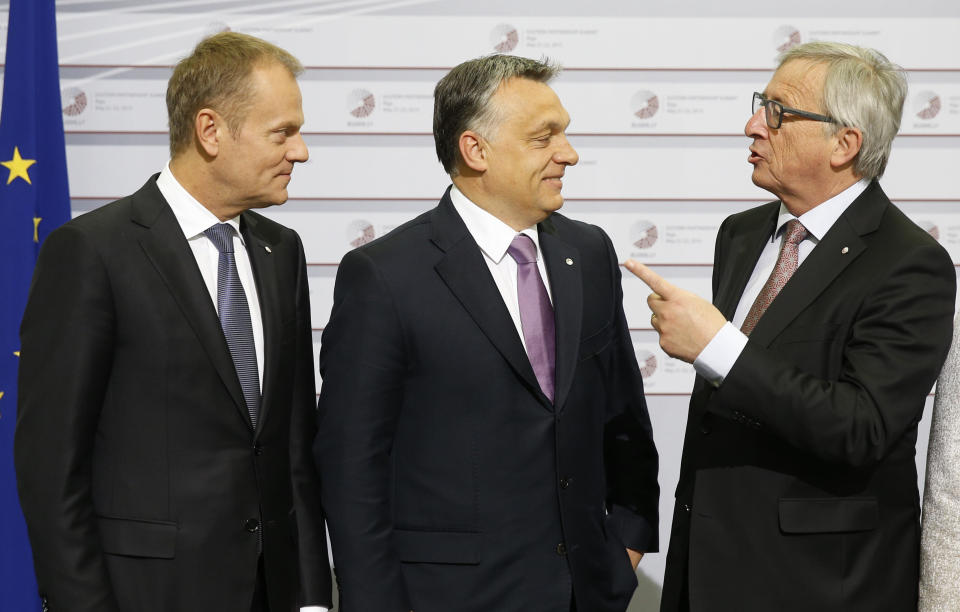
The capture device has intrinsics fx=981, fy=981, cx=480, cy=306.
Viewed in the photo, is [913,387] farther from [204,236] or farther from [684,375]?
[684,375]

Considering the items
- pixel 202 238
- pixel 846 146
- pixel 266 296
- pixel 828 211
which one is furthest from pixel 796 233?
pixel 202 238

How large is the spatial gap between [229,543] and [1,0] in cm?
253

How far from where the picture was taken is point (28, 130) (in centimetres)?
313

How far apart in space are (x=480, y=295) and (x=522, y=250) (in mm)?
181

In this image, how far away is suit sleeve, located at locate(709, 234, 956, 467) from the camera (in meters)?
1.85

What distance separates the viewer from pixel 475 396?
1938mm

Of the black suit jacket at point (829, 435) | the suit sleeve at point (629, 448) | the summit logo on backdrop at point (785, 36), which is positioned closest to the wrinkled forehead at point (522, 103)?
the suit sleeve at point (629, 448)

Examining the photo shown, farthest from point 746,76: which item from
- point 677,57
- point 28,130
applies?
point 28,130

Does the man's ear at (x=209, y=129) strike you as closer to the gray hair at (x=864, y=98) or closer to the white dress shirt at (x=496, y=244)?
the white dress shirt at (x=496, y=244)

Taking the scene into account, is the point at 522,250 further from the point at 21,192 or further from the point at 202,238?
the point at 21,192

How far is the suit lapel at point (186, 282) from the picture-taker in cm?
184

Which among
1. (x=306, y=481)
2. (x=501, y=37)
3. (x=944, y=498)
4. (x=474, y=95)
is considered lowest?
(x=306, y=481)

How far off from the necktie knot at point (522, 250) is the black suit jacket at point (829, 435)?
478 millimetres

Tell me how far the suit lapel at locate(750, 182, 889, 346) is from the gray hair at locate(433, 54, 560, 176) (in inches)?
26.6
